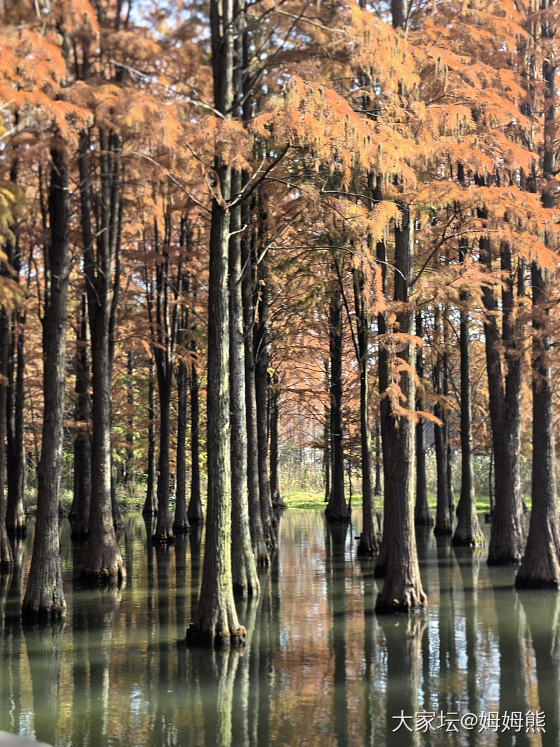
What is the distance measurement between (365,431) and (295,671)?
1155 cm

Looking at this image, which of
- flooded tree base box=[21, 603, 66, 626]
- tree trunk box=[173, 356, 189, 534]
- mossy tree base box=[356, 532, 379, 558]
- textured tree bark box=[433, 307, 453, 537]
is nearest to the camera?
flooded tree base box=[21, 603, 66, 626]

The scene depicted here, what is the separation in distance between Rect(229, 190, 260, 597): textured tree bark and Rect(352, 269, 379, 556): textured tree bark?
15.0 ft

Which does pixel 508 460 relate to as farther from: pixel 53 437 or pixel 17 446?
pixel 17 446

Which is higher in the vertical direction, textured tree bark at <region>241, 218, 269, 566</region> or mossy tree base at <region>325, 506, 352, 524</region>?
textured tree bark at <region>241, 218, 269, 566</region>

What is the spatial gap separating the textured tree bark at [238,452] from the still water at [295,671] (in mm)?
658

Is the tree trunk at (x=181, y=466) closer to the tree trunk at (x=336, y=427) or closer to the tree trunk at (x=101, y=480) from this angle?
the tree trunk at (x=336, y=427)

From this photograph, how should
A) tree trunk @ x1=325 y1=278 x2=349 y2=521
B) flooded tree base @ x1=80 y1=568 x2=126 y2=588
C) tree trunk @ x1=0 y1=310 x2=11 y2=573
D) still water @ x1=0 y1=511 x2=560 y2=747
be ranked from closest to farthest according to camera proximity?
still water @ x1=0 y1=511 x2=560 y2=747 < flooded tree base @ x1=80 y1=568 x2=126 y2=588 < tree trunk @ x1=0 y1=310 x2=11 y2=573 < tree trunk @ x1=325 y1=278 x2=349 y2=521

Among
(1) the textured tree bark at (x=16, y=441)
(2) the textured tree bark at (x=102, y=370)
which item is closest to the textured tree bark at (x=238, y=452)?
(2) the textured tree bark at (x=102, y=370)

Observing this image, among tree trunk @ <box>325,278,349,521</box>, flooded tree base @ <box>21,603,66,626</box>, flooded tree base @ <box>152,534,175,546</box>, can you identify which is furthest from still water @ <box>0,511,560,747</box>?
tree trunk @ <box>325,278,349,521</box>

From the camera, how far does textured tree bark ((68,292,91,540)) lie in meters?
27.8

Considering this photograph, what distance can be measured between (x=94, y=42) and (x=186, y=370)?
1883 cm

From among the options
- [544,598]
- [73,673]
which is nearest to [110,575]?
[73,673]

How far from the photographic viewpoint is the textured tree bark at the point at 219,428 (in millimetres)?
11234

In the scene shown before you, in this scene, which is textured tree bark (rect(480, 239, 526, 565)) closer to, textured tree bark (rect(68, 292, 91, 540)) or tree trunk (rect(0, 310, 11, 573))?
tree trunk (rect(0, 310, 11, 573))
